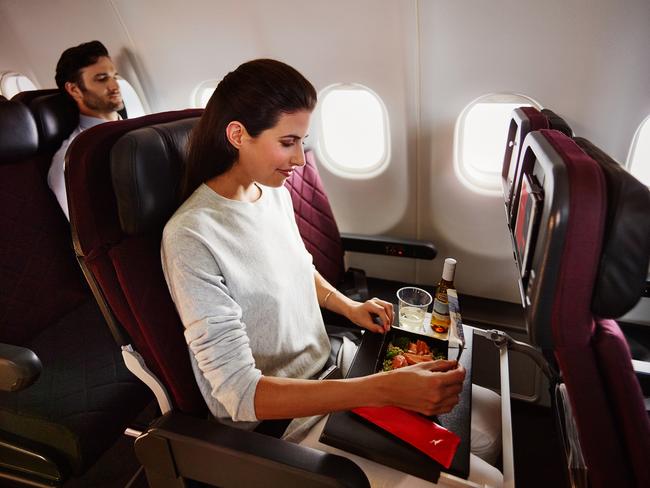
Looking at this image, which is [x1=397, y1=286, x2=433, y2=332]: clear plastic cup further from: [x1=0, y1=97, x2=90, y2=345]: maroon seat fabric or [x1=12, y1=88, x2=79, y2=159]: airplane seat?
[x1=12, y1=88, x2=79, y2=159]: airplane seat

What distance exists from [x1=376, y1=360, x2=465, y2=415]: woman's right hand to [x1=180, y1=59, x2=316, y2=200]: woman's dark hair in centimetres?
75

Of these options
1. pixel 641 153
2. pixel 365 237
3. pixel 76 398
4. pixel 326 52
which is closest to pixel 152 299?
A: pixel 76 398

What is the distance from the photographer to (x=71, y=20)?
2.82 metres

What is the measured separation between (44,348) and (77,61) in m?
1.81

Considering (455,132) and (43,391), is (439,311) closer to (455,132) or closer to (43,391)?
(455,132)

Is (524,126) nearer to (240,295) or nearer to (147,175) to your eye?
(240,295)

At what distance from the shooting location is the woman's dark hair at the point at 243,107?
1078mm

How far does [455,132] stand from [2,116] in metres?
1.95

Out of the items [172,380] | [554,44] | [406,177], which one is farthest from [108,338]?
[554,44]

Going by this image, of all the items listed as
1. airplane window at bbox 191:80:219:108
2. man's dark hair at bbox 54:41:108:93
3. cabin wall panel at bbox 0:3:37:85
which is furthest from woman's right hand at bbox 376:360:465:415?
cabin wall panel at bbox 0:3:37:85

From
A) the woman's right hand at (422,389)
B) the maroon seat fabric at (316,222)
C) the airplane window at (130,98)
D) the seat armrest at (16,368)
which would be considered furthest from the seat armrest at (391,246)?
the airplane window at (130,98)

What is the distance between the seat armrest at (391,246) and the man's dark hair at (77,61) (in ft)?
6.31

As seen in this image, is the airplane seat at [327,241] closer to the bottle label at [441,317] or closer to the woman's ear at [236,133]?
the bottle label at [441,317]

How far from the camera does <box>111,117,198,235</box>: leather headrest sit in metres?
1.00
